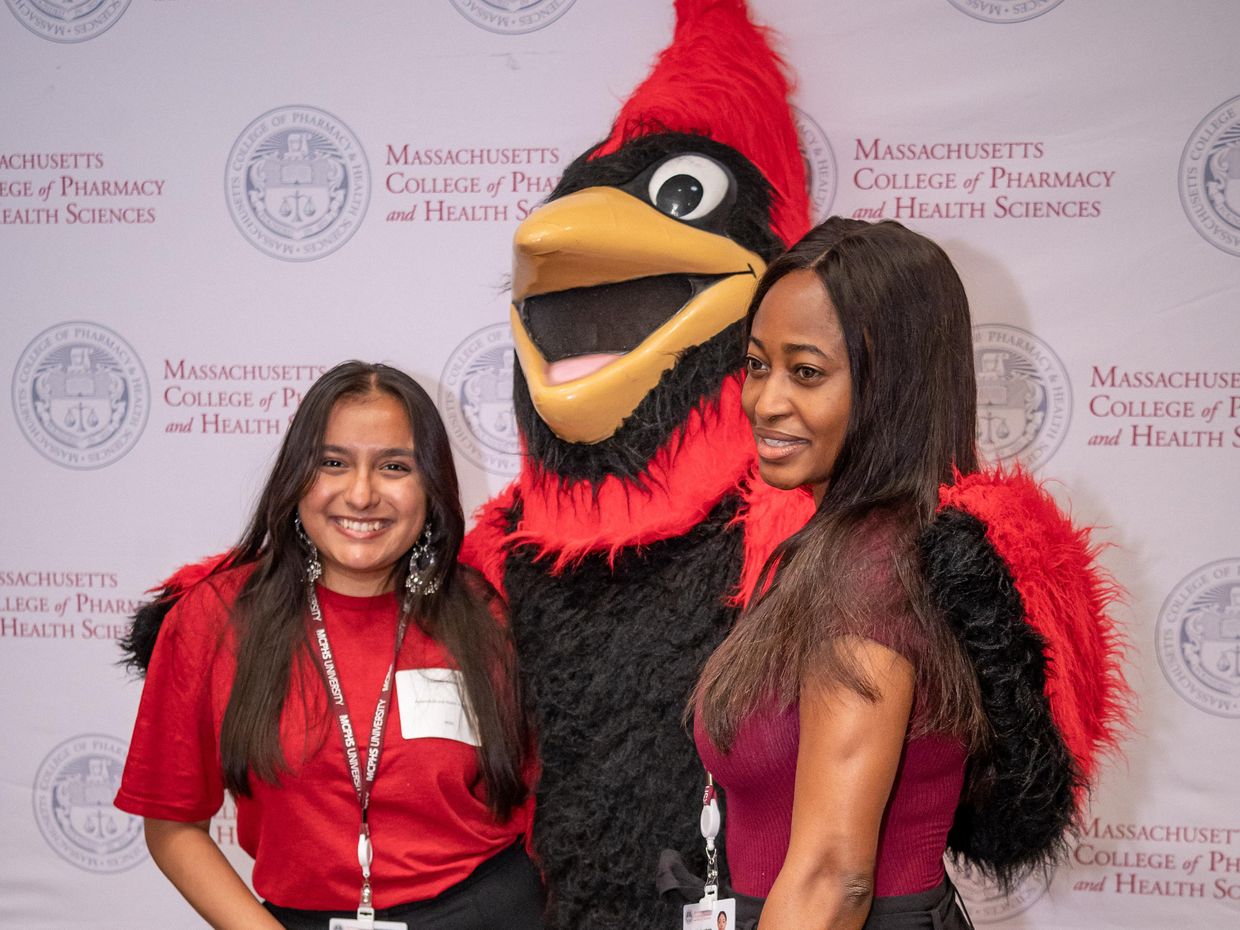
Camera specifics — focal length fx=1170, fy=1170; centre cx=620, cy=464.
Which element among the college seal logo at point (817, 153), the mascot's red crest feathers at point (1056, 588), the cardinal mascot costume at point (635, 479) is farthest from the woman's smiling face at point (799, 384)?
the college seal logo at point (817, 153)

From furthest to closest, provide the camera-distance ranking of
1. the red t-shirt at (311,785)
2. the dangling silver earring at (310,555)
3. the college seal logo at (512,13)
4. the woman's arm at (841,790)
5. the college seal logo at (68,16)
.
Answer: the college seal logo at (68,16) < the college seal logo at (512,13) < the dangling silver earring at (310,555) < the red t-shirt at (311,785) < the woman's arm at (841,790)

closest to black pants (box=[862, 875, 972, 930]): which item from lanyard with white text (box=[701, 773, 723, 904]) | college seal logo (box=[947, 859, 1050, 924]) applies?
lanyard with white text (box=[701, 773, 723, 904])

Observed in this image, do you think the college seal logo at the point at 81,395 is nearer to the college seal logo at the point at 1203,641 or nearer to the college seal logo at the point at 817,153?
the college seal logo at the point at 817,153

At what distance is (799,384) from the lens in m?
1.02

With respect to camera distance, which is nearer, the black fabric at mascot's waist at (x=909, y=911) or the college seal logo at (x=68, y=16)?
the black fabric at mascot's waist at (x=909, y=911)

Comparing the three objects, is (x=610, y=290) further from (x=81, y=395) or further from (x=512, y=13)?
(x=81, y=395)

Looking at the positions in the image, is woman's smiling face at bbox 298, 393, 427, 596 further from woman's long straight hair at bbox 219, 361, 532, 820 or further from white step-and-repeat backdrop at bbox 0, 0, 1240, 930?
white step-and-repeat backdrop at bbox 0, 0, 1240, 930

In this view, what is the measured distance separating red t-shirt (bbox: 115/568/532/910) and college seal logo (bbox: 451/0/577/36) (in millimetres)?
1148

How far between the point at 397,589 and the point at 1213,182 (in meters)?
1.44

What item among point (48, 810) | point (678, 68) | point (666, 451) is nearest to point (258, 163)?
point (678, 68)

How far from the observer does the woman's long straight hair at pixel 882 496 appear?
3.12 ft

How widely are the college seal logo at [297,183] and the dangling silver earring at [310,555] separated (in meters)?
0.79

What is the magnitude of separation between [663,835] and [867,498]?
1.90 ft

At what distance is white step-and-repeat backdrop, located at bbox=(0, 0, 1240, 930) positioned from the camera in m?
1.90
